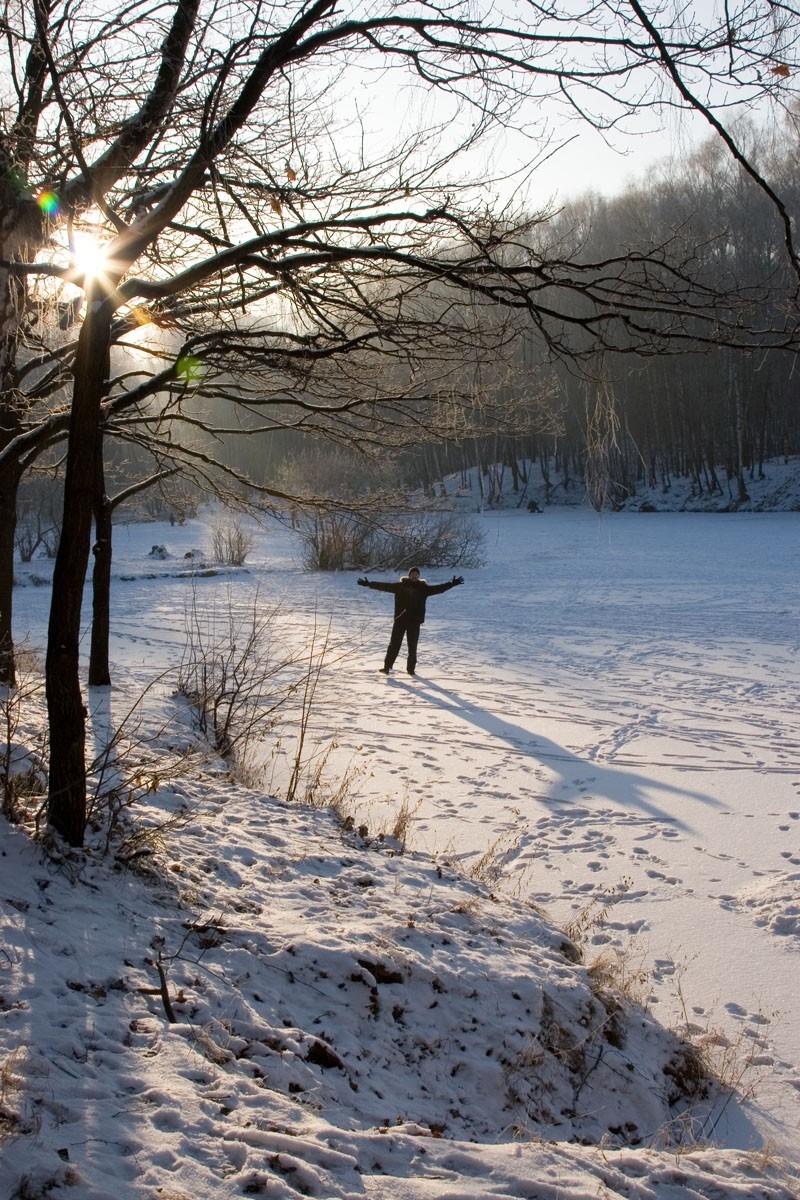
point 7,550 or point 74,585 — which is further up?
point 7,550

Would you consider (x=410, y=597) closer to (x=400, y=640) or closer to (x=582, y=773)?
(x=400, y=640)

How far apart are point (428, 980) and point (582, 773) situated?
15.8 feet

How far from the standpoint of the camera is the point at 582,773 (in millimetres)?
8336

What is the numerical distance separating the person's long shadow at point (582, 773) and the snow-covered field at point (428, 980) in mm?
47

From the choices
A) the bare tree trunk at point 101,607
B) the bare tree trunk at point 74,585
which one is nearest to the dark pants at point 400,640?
the bare tree trunk at point 101,607

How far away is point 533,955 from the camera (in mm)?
4285

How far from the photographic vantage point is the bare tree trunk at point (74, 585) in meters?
3.71

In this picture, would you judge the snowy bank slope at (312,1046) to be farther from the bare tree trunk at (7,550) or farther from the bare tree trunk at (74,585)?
the bare tree trunk at (7,550)

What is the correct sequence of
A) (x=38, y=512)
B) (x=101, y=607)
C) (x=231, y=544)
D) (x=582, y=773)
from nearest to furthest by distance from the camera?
1. (x=582, y=773)
2. (x=101, y=607)
3. (x=231, y=544)
4. (x=38, y=512)

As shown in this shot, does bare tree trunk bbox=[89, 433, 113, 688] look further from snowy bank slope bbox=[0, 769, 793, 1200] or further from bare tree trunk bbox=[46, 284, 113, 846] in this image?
bare tree trunk bbox=[46, 284, 113, 846]

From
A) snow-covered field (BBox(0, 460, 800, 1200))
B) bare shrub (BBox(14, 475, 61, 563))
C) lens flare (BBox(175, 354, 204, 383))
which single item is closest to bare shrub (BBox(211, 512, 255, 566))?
bare shrub (BBox(14, 475, 61, 563))

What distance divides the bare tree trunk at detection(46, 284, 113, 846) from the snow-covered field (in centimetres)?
25

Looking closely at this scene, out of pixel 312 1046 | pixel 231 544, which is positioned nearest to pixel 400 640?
pixel 312 1046

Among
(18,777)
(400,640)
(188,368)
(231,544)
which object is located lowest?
(400,640)
